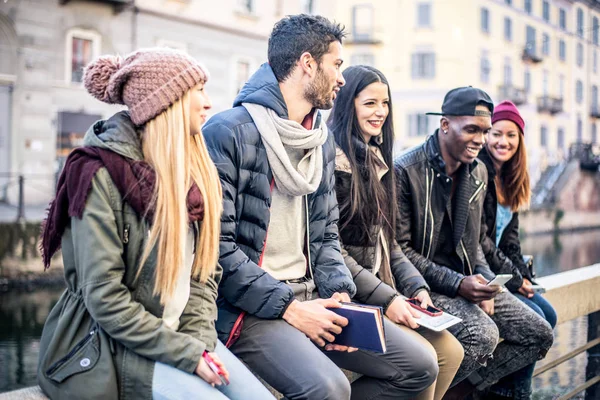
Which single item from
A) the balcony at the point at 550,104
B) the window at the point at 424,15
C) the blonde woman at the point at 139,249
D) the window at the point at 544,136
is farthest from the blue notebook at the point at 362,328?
the window at the point at 544,136

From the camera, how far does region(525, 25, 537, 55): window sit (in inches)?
1279

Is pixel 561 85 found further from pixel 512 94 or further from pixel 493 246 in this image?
pixel 493 246

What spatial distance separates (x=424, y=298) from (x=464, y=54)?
26.7 m

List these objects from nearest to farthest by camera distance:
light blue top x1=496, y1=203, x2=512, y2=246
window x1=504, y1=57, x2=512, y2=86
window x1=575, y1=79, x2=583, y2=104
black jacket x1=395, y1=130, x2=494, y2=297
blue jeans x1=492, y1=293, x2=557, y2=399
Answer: black jacket x1=395, y1=130, x2=494, y2=297 → blue jeans x1=492, y1=293, x2=557, y2=399 → light blue top x1=496, y1=203, x2=512, y2=246 → window x1=504, y1=57, x2=512, y2=86 → window x1=575, y1=79, x2=583, y2=104

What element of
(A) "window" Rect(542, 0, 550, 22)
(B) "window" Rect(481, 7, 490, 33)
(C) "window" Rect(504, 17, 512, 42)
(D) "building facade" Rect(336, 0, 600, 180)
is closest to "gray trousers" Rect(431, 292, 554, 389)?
(D) "building facade" Rect(336, 0, 600, 180)

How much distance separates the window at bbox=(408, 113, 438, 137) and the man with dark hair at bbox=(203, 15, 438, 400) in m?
26.3

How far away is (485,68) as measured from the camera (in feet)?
95.9

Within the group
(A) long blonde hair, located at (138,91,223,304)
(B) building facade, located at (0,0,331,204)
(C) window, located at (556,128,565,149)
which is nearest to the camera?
(A) long blonde hair, located at (138,91,223,304)

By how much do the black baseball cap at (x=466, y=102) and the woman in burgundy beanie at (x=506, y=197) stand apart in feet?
1.58

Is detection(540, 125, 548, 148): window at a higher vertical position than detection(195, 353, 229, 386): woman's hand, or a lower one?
higher

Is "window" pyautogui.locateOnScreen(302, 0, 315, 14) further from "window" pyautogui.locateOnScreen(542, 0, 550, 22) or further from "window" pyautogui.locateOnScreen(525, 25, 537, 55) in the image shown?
"window" pyautogui.locateOnScreen(542, 0, 550, 22)

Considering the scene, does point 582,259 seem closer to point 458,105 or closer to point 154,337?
point 458,105

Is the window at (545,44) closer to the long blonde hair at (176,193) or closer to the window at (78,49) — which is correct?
the window at (78,49)

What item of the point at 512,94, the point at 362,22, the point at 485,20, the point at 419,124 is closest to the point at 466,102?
the point at 419,124
